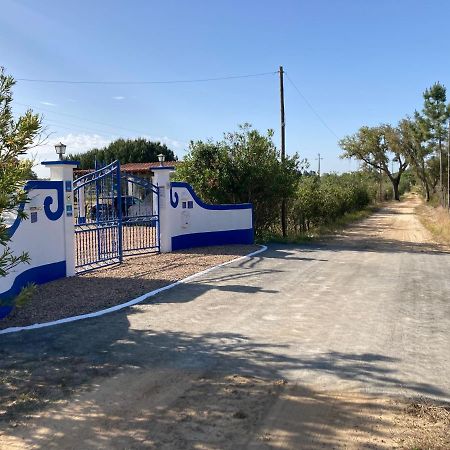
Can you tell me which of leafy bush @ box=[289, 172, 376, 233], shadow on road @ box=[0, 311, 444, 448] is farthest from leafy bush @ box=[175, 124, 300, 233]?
shadow on road @ box=[0, 311, 444, 448]

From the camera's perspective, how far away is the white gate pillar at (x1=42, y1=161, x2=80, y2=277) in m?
9.68

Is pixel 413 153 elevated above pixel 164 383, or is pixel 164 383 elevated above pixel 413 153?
pixel 413 153

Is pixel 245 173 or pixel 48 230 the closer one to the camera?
pixel 48 230

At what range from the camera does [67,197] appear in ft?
32.3

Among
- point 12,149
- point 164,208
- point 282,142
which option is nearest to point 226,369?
point 12,149

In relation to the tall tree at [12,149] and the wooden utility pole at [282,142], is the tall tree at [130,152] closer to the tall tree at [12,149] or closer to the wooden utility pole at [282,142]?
the wooden utility pole at [282,142]

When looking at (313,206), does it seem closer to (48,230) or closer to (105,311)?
(48,230)

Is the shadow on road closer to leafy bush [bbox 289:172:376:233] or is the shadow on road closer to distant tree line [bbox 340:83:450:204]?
leafy bush [bbox 289:172:376:233]

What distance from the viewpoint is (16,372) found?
476 cm

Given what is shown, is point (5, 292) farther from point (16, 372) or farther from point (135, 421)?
point (135, 421)

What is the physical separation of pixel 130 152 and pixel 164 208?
41717 mm

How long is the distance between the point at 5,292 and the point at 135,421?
4.20m

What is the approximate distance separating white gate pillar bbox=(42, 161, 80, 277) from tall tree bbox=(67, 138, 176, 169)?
142 ft

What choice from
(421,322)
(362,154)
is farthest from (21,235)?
(362,154)
